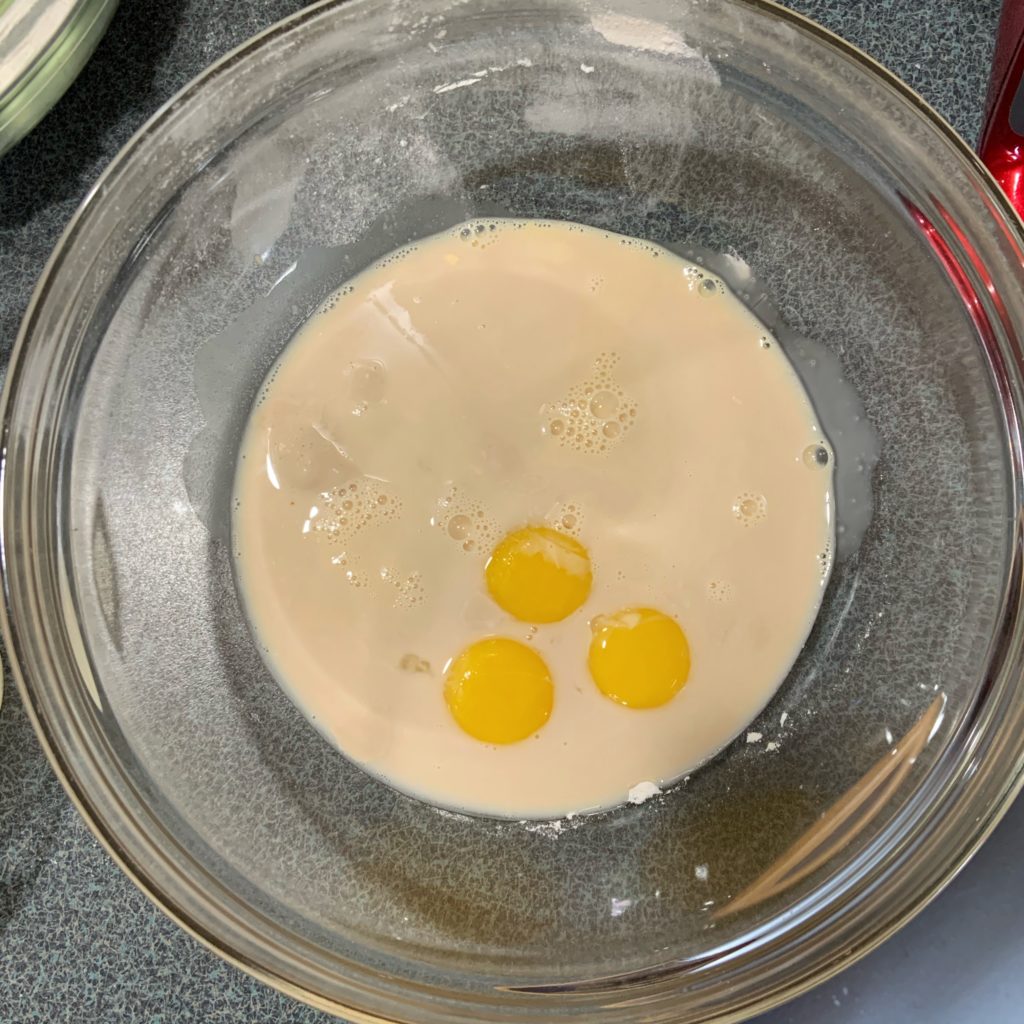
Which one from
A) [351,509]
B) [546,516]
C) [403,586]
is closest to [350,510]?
[351,509]

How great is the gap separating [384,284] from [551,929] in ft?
2.90

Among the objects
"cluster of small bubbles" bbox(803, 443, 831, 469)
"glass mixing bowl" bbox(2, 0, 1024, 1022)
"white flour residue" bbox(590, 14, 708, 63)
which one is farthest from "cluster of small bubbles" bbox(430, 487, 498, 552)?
"white flour residue" bbox(590, 14, 708, 63)

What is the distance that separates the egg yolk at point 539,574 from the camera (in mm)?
1221

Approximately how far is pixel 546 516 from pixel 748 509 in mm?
275

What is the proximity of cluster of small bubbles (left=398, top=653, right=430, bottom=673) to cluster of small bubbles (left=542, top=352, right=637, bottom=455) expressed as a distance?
35 cm

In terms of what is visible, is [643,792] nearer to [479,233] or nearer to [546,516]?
[546,516]

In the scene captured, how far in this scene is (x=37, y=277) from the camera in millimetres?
1188

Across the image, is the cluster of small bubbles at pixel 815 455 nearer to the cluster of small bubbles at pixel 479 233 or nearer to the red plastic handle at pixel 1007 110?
the red plastic handle at pixel 1007 110

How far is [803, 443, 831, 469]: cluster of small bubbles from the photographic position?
126 cm

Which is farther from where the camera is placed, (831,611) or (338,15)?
(831,611)

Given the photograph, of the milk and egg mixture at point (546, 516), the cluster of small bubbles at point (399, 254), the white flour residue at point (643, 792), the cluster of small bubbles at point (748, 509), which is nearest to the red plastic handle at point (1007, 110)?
the milk and egg mixture at point (546, 516)

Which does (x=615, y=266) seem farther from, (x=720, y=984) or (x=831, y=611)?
(x=720, y=984)

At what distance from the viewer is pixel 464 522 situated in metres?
1.25

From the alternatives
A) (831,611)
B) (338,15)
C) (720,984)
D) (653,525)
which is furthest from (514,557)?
(338,15)
